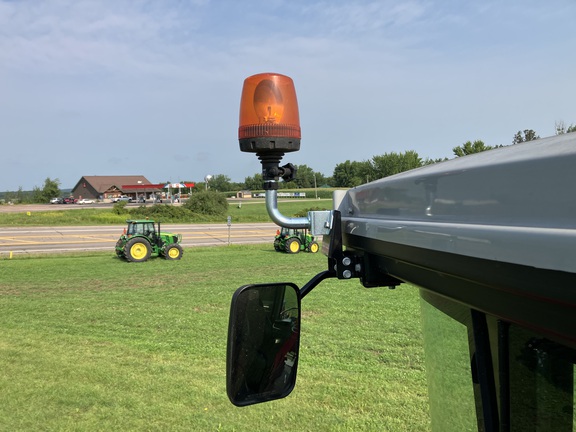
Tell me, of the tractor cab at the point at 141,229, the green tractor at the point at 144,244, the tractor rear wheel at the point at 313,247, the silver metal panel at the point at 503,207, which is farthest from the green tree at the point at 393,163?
the tractor rear wheel at the point at 313,247

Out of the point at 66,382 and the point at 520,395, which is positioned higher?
the point at 520,395

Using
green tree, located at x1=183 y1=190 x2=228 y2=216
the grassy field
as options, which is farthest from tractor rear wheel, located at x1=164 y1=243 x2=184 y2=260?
green tree, located at x1=183 y1=190 x2=228 y2=216

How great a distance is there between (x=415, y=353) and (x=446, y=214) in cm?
671

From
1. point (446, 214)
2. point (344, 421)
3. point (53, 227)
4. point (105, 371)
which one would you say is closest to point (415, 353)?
point (344, 421)

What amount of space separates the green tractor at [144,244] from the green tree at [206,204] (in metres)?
24.0

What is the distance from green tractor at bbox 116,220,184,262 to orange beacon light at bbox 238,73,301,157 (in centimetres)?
1684

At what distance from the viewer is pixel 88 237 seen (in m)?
27.9

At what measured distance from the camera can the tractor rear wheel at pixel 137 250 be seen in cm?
1762

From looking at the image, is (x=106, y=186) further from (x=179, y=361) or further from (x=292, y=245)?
(x=179, y=361)

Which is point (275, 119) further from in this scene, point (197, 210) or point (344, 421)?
point (197, 210)

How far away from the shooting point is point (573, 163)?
543 mm

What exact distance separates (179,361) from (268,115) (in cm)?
580

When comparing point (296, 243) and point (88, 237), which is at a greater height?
point (88, 237)

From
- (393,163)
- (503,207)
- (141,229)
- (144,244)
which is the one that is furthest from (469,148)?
(141,229)
